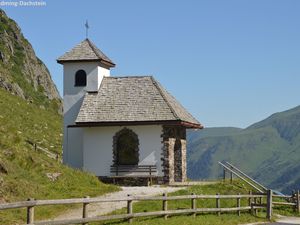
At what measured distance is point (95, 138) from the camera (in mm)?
39781

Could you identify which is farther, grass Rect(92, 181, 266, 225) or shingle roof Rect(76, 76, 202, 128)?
shingle roof Rect(76, 76, 202, 128)

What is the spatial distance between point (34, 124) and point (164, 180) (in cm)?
2865

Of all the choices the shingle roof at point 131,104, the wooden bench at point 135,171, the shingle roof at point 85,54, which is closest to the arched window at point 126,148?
the wooden bench at point 135,171

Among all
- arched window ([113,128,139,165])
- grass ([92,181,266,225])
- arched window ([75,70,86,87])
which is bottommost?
grass ([92,181,266,225])

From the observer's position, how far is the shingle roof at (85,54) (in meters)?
42.2

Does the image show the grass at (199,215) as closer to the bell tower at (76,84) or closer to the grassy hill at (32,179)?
the grassy hill at (32,179)

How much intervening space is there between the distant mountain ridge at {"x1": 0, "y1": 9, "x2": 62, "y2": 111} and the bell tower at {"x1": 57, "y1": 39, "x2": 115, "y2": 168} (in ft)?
99.4

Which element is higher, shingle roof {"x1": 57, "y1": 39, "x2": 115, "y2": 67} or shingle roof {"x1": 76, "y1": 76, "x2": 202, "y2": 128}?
shingle roof {"x1": 57, "y1": 39, "x2": 115, "y2": 67}

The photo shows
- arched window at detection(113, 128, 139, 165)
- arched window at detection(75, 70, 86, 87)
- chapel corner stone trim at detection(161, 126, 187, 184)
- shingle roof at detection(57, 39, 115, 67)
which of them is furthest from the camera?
arched window at detection(75, 70, 86, 87)

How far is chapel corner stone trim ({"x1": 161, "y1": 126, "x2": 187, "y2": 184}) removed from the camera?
38.4 meters

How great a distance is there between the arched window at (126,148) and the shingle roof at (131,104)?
122 centimetres

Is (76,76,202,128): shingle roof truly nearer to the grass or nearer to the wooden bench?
the wooden bench

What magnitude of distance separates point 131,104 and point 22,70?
47.4 meters

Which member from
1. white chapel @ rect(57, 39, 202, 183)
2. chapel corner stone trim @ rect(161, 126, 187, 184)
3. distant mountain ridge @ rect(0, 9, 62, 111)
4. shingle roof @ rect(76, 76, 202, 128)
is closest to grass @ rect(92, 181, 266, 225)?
chapel corner stone trim @ rect(161, 126, 187, 184)
